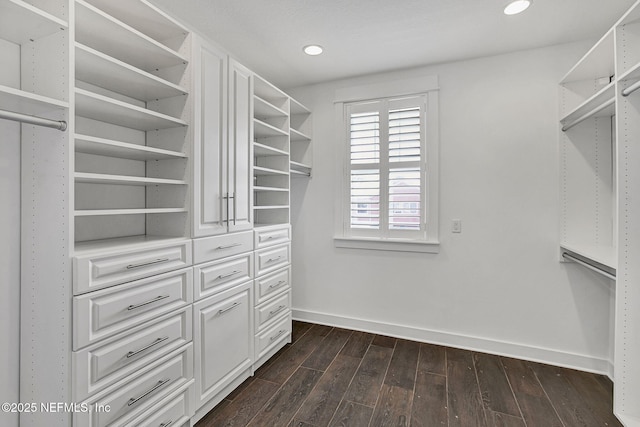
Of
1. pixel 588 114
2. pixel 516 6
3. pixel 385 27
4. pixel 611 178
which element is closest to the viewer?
pixel 516 6

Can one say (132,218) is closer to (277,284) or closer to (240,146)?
(240,146)

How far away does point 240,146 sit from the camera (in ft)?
7.33

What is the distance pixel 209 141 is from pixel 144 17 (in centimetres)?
70

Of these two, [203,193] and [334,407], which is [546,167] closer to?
[334,407]

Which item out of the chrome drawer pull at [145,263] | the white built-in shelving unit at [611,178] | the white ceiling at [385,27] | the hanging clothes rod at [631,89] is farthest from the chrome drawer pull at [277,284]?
the hanging clothes rod at [631,89]

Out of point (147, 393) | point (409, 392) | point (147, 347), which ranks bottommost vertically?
point (409, 392)

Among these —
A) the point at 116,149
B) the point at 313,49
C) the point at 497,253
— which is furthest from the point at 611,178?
the point at 116,149

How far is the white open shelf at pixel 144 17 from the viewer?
1556 millimetres

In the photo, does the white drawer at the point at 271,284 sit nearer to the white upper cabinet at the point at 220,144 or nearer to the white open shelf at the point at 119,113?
the white upper cabinet at the point at 220,144

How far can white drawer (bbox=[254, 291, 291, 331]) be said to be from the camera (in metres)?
2.45

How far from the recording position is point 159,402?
162cm

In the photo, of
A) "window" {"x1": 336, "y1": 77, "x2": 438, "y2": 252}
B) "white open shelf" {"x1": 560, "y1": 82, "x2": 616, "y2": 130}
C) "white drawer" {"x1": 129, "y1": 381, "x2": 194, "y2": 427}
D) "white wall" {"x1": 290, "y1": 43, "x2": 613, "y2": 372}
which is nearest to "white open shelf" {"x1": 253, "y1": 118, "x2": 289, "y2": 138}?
"window" {"x1": 336, "y1": 77, "x2": 438, "y2": 252}

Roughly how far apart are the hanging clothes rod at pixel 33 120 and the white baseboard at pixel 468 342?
111 inches

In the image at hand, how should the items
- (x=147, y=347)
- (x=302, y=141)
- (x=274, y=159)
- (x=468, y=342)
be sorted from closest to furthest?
1. (x=147, y=347)
2. (x=468, y=342)
3. (x=274, y=159)
4. (x=302, y=141)
